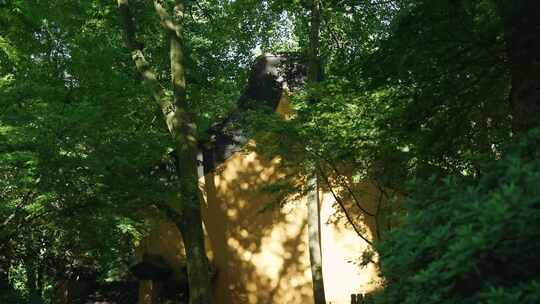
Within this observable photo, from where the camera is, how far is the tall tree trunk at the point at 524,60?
598 centimetres

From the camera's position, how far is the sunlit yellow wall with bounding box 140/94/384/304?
632 inches

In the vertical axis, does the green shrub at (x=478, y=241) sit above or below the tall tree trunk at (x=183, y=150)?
below

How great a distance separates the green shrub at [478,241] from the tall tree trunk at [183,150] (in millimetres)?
9060

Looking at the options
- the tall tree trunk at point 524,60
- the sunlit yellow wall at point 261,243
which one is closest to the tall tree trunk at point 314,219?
the sunlit yellow wall at point 261,243

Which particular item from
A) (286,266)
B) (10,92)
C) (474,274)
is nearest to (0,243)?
(10,92)

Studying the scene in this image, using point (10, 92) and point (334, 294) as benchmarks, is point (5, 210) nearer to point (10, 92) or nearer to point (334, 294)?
point (10, 92)

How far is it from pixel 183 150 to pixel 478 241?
434 inches

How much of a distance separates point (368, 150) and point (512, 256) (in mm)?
8484

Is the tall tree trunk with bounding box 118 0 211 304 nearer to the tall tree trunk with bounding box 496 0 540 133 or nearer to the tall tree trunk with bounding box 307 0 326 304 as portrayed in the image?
the tall tree trunk with bounding box 307 0 326 304

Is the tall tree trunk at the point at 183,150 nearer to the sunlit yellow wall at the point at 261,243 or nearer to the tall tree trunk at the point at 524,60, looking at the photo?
the sunlit yellow wall at the point at 261,243

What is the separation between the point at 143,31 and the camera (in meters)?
18.4

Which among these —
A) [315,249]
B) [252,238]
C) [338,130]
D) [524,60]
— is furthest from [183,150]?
[524,60]

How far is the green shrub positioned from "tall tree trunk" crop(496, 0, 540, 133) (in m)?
Answer: 2.39

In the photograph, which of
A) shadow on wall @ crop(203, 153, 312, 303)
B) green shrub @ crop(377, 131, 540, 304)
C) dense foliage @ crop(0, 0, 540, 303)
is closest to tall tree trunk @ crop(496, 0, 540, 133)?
dense foliage @ crop(0, 0, 540, 303)
